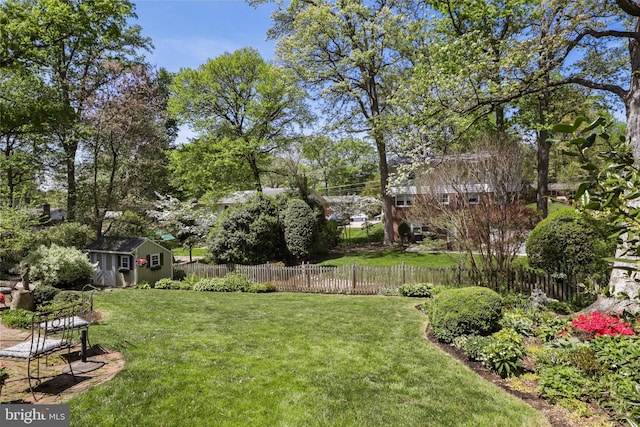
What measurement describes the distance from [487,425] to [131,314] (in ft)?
28.5

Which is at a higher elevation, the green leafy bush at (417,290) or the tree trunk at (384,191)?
the tree trunk at (384,191)

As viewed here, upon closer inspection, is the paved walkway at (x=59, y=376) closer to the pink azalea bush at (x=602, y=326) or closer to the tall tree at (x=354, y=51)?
the pink azalea bush at (x=602, y=326)

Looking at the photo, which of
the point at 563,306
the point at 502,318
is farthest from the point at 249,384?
the point at 563,306

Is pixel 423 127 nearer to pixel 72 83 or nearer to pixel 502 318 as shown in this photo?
pixel 502 318

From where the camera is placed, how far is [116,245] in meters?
16.5

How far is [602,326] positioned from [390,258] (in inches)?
510

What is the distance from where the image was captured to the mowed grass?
178 inches

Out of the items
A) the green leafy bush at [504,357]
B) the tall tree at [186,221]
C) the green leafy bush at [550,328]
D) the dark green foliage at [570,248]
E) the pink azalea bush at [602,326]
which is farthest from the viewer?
the tall tree at [186,221]

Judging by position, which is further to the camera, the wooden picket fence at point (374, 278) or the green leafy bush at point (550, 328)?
the wooden picket fence at point (374, 278)

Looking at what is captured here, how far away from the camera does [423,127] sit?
9242 mm

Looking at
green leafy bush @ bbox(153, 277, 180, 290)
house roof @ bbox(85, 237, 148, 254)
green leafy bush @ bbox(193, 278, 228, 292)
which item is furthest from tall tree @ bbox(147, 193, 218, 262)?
green leafy bush @ bbox(193, 278, 228, 292)

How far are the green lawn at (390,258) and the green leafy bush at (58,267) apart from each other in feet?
37.3

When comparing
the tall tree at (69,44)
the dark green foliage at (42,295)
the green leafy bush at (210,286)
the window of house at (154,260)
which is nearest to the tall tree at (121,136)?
the tall tree at (69,44)

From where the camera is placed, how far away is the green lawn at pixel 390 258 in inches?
682
